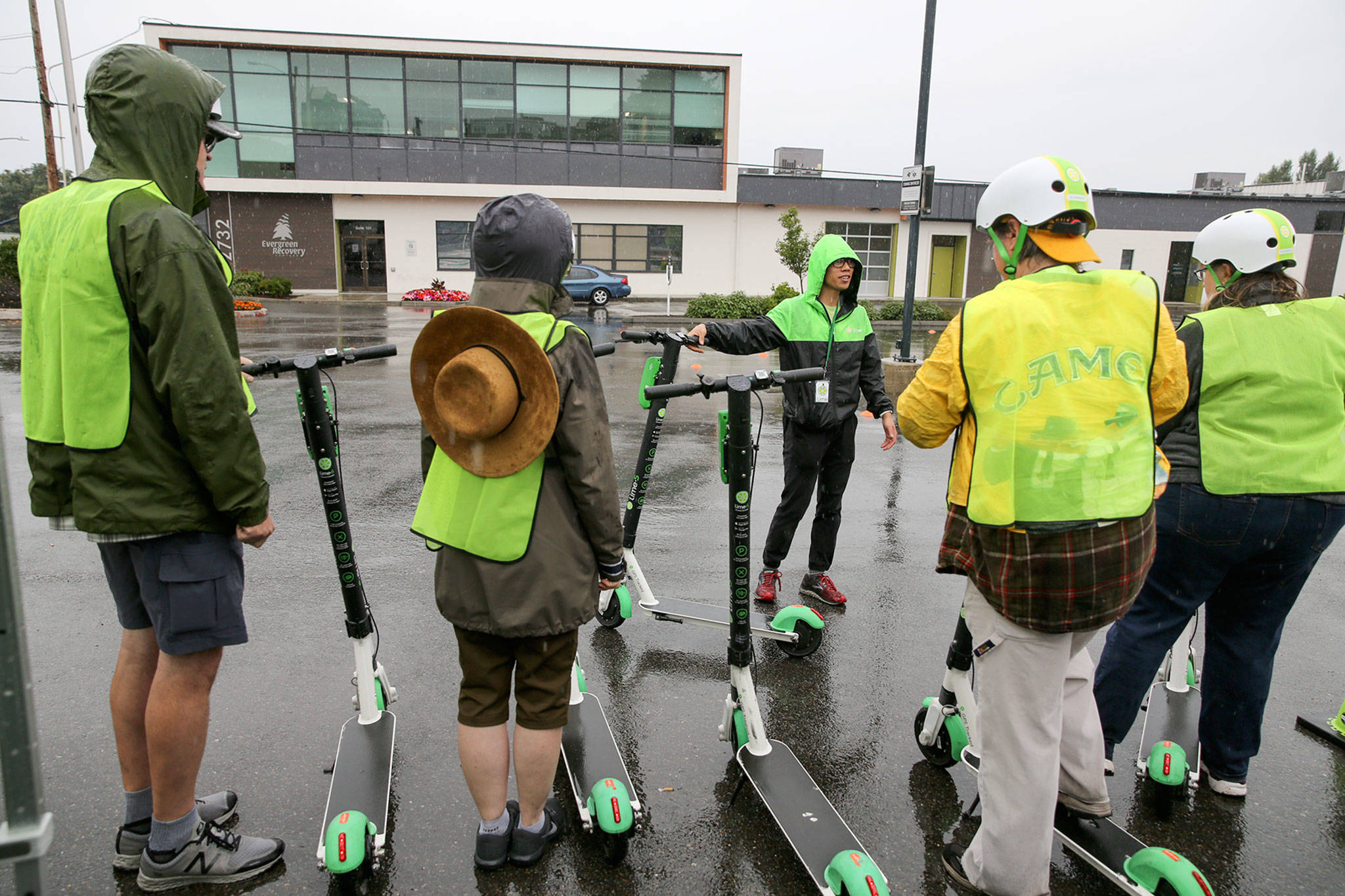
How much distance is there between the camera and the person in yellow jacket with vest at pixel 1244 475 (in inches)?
105

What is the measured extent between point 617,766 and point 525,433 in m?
1.41

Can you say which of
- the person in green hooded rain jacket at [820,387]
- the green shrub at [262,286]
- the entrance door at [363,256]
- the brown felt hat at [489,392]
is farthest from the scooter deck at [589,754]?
the entrance door at [363,256]

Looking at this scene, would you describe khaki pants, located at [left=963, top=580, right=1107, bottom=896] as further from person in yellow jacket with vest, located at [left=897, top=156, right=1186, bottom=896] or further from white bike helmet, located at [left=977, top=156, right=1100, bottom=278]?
white bike helmet, located at [left=977, top=156, right=1100, bottom=278]

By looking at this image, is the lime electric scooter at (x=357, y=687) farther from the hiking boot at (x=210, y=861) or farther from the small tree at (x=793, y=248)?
the small tree at (x=793, y=248)

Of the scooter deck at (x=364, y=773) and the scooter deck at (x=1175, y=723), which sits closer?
the scooter deck at (x=364, y=773)

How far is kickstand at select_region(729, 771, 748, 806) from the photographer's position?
9.77 ft

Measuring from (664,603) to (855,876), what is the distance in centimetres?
218

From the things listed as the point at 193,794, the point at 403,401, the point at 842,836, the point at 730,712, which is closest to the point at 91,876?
the point at 193,794

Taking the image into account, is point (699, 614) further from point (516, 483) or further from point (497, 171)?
point (497, 171)

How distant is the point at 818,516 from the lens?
491cm

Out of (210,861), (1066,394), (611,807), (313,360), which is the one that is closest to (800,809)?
(611,807)

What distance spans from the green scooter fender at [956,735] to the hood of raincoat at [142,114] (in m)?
3.18

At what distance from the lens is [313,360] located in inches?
113

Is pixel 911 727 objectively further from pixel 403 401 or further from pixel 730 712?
pixel 403 401
